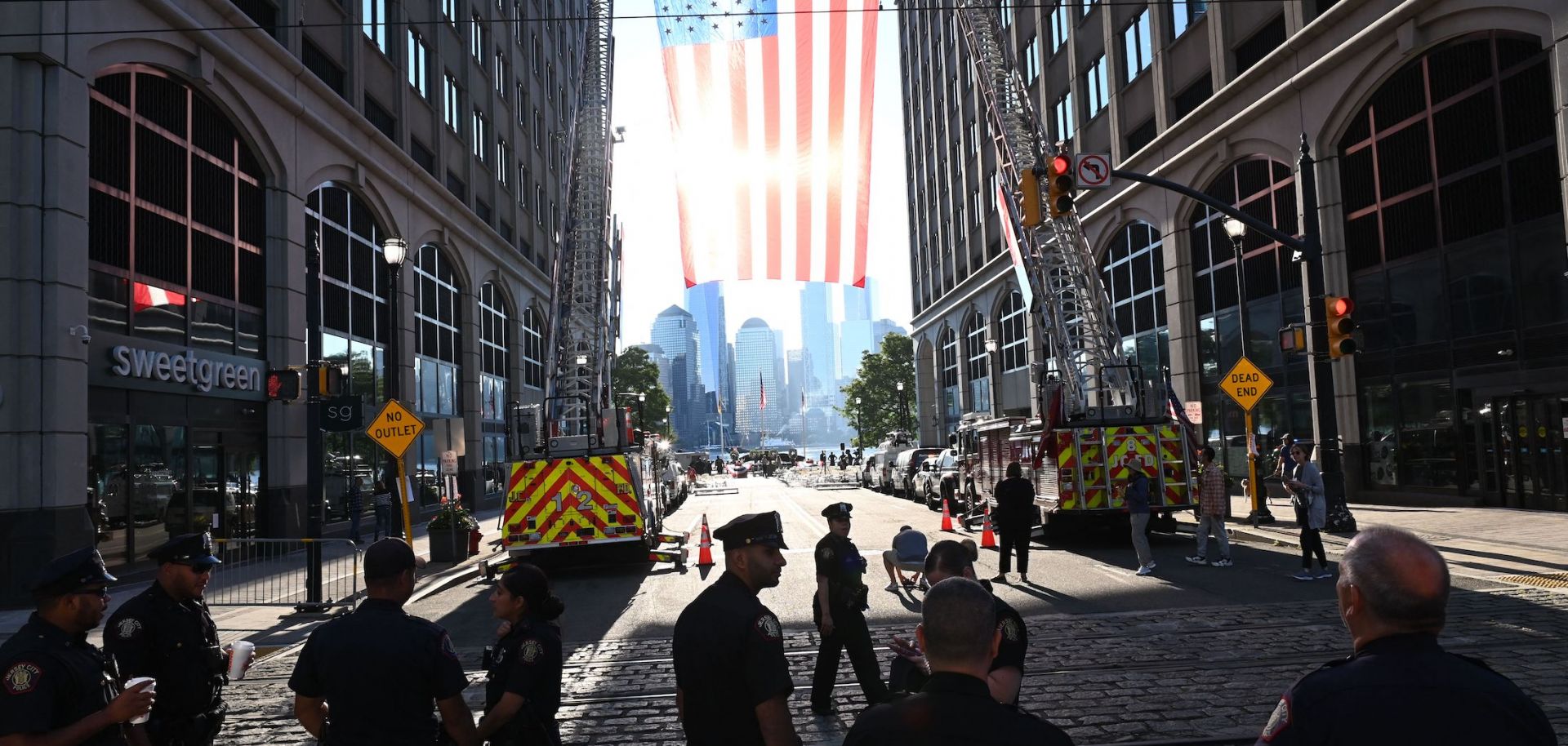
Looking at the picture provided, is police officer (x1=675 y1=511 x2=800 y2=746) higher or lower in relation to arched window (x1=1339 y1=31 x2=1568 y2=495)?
lower

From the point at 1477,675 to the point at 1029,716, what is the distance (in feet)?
3.41

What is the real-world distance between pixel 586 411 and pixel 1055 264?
11589 mm

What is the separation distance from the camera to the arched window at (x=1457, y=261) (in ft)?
63.4

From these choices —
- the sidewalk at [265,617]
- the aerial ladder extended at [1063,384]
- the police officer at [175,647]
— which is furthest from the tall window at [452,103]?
the police officer at [175,647]

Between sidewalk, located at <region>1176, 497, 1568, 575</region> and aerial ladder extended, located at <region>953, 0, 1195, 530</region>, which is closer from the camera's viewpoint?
sidewalk, located at <region>1176, 497, 1568, 575</region>

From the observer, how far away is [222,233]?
2077 centimetres

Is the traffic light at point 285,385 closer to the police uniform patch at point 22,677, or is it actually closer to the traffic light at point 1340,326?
the police uniform patch at point 22,677

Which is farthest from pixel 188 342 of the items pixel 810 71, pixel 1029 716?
pixel 1029 716

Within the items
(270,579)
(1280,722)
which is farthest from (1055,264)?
(1280,722)

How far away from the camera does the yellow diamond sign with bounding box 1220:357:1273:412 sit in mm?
19688

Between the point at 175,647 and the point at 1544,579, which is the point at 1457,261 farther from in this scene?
the point at 175,647

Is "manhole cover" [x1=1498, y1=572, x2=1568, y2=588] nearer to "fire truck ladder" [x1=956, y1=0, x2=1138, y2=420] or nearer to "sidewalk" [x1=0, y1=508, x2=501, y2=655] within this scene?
"fire truck ladder" [x1=956, y1=0, x2=1138, y2=420]

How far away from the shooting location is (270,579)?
1669 cm

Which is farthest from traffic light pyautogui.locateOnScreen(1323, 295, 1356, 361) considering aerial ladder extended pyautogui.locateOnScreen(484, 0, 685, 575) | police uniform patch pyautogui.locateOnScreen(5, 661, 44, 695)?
police uniform patch pyautogui.locateOnScreen(5, 661, 44, 695)
